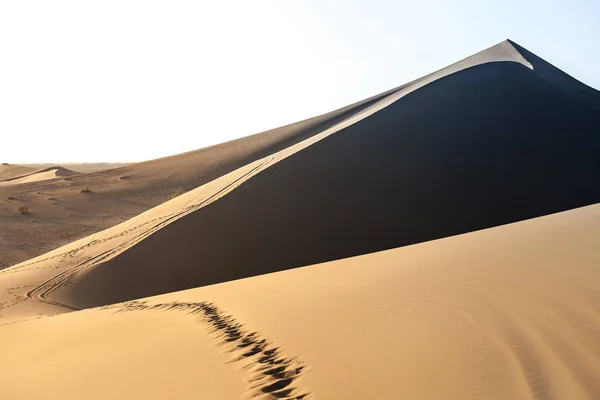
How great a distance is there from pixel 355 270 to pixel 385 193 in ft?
26.9

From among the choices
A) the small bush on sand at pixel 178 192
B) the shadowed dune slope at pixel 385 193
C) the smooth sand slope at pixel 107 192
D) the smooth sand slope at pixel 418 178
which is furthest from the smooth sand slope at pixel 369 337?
the small bush on sand at pixel 178 192

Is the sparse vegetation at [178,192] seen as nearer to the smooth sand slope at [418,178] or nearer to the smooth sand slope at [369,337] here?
the smooth sand slope at [418,178]

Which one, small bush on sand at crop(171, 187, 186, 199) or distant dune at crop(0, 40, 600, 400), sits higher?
small bush on sand at crop(171, 187, 186, 199)

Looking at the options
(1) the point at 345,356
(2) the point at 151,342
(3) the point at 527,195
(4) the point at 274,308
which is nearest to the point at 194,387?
(1) the point at 345,356

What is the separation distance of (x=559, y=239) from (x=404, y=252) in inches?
91.1

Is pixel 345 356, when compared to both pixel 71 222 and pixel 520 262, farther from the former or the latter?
pixel 71 222

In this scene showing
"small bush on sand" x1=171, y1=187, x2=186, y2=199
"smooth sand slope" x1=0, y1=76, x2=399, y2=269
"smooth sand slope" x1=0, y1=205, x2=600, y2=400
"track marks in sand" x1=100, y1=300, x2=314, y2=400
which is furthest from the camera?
"small bush on sand" x1=171, y1=187, x2=186, y2=199

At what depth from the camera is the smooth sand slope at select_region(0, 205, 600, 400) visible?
3639mm

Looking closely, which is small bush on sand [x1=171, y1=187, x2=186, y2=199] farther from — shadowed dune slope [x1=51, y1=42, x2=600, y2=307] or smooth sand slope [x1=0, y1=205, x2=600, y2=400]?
smooth sand slope [x1=0, y1=205, x2=600, y2=400]

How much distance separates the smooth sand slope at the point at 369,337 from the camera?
3.64 meters

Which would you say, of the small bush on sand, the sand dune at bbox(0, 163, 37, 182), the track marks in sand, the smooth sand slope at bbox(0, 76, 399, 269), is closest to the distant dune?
the track marks in sand

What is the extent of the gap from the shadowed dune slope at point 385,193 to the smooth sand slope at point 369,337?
16.9 feet

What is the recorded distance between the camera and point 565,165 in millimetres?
18125

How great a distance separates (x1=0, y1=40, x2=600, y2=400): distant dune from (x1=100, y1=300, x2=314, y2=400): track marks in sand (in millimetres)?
20
